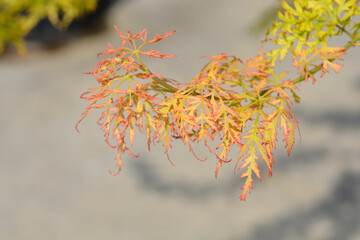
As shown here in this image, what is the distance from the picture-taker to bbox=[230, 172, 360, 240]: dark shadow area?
6.64 ft

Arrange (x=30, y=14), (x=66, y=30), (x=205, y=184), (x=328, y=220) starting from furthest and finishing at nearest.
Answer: (x=66, y=30) < (x=30, y=14) < (x=205, y=184) < (x=328, y=220)

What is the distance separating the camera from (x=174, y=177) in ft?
7.86

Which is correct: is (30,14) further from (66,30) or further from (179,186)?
(179,186)

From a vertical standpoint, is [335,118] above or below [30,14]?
below

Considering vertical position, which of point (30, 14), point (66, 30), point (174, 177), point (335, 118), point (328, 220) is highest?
point (30, 14)

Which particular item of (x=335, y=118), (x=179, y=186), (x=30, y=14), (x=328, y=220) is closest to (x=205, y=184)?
(x=179, y=186)

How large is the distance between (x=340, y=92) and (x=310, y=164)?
0.53 meters

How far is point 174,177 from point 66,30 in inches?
69.1

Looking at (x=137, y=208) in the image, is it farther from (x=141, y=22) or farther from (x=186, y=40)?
(x=141, y=22)

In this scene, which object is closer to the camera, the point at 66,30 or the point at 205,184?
the point at 205,184

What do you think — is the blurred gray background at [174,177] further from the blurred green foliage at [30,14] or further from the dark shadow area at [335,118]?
the blurred green foliage at [30,14]

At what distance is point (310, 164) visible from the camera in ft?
7.43

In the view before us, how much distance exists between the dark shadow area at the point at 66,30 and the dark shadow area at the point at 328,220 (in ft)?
7.10

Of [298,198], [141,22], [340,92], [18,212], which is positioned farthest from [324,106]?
[18,212]
